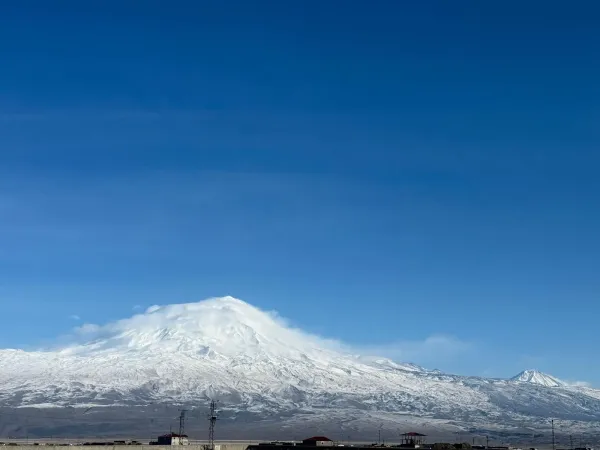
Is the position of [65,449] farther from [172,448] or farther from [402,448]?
[402,448]

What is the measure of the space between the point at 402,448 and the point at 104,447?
61.8 meters

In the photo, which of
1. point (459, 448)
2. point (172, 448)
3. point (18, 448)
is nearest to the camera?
point (18, 448)

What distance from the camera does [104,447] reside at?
182375 mm

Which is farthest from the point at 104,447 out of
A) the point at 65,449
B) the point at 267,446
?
the point at 267,446

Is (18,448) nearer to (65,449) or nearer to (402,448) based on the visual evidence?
(65,449)

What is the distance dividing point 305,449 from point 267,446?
11155mm

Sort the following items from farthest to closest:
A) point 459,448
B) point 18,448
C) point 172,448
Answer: point 172,448
point 459,448
point 18,448

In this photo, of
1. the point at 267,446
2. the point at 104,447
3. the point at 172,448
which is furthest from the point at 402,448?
the point at 104,447

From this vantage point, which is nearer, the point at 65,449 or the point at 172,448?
the point at 65,449

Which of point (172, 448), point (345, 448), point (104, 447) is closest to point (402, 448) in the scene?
point (345, 448)

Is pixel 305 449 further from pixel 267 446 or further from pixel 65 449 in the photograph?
pixel 65 449

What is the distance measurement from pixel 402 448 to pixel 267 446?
1212 inches

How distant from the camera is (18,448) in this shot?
167125 millimetres

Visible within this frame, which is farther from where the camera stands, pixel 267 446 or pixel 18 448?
pixel 267 446
